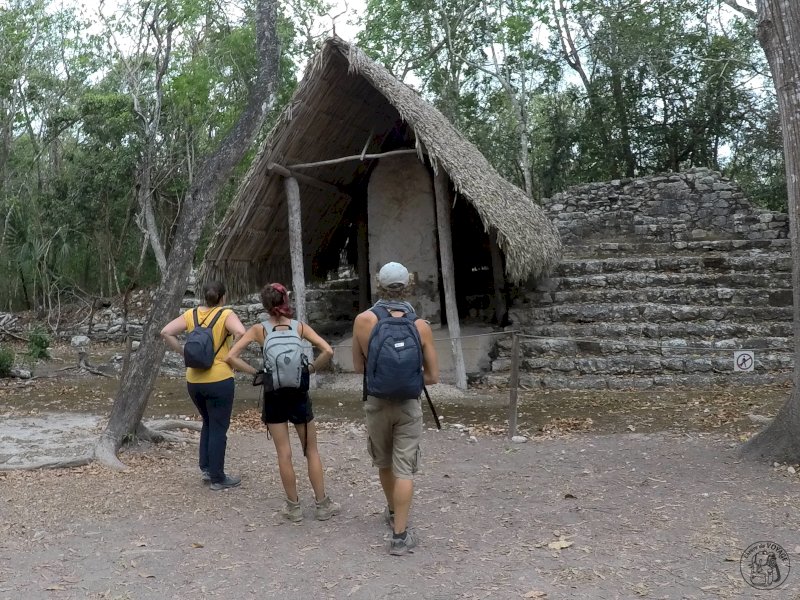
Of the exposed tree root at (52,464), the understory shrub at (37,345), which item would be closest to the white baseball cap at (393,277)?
the exposed tree root at (52,464)

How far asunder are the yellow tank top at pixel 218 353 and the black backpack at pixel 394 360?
138 cm

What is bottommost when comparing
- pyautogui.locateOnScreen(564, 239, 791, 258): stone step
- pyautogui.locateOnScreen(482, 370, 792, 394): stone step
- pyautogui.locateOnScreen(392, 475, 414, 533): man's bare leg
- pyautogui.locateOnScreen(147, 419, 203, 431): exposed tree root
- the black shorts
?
pyautogui.locateOnScreen(482, 370, 792, 394): stone step

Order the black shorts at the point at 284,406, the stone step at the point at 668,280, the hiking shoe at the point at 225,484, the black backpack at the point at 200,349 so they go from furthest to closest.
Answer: the stone step at the point at 668,280
the hiking shoe at the point at 225,484
the black backpack at the point at 200,349
the black shorts at the point at 284,406

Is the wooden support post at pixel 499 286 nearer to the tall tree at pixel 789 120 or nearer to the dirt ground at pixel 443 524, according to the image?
the dirt ground at pixel 443 524

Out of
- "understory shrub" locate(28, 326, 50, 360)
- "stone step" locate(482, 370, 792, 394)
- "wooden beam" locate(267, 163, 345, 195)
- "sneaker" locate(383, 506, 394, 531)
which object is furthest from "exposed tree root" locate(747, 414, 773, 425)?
"understory shrub" locate(28, 326, 50, 360)

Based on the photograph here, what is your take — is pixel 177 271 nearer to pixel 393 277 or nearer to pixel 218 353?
pixel 218 353

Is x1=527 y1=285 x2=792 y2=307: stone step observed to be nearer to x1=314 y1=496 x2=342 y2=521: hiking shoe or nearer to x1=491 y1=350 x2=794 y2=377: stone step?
x1=491 y1=350 x2=794 y2=377: stone step

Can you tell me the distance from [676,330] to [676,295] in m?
0.91

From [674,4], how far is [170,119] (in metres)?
13.4

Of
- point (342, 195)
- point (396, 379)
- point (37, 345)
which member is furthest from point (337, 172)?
point (396, 379)

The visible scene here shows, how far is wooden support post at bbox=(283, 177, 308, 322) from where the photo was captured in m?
9.27

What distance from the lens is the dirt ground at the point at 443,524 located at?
308cm

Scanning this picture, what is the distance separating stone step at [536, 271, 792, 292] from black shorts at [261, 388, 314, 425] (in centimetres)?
724

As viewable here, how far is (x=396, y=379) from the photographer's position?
10.8 ft
